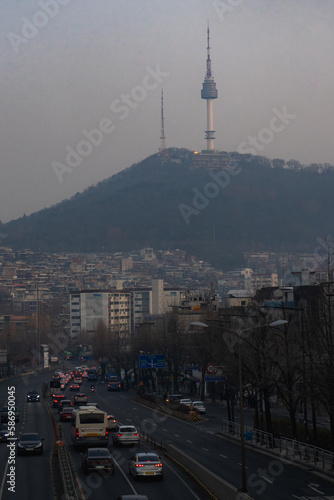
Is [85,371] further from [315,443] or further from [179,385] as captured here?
[315,443]

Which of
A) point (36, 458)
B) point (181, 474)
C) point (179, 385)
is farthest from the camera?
point (179, 385)

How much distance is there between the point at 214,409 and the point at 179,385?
38.6 meters

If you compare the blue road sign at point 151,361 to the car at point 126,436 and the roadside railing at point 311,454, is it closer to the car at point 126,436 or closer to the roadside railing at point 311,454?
the car at point 126,436

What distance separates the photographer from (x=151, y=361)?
346ft

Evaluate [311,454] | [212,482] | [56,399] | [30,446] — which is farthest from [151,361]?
[212,482]

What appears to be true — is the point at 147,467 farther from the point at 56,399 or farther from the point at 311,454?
the point at 56,399

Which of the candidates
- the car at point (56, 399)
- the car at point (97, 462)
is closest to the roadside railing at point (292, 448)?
the car at point (97, 462)

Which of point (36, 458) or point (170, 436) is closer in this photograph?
point (36, 458)

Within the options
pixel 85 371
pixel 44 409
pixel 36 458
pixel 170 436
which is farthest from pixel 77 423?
pixel 85 371

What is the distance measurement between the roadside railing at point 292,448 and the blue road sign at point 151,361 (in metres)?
38.5

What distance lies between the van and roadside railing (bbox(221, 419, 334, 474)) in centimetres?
1059

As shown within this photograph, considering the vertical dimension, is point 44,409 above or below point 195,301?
below

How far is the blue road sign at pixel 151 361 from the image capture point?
10519 centimetres

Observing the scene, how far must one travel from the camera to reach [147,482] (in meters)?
40.3
